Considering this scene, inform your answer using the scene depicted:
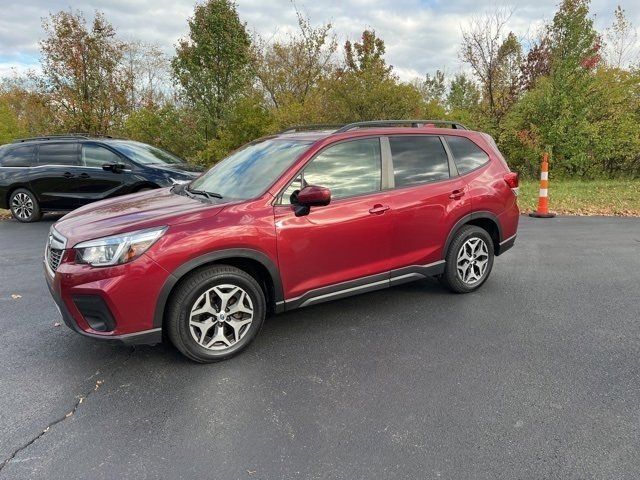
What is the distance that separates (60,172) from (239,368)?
7.70 m

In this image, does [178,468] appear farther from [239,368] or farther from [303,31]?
[303,31]

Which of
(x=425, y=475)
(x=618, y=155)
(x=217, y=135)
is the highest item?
(x=217, y=135)

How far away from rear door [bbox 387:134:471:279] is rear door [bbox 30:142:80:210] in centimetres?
735

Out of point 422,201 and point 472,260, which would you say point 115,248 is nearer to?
point 422,201

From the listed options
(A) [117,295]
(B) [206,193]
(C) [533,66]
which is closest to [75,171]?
(B) [206,193]

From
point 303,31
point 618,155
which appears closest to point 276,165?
point 618,155

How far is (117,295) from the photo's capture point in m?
2.90

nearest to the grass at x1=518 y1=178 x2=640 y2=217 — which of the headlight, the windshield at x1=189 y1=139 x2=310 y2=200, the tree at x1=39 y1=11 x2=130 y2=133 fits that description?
the windshield at x1=189 y1=139 x2=310 y2=200

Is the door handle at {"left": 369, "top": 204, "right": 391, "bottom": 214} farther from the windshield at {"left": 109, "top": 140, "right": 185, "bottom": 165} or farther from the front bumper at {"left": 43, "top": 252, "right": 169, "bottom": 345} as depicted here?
the windshield at {"left": 109, "top": 140, "right": 185, "bottom": 165}

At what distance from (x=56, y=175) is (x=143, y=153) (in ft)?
5.85

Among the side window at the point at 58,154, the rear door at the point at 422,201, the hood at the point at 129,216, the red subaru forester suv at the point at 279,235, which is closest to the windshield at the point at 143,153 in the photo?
the side window at the point at 58,154

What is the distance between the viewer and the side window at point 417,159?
4.10m

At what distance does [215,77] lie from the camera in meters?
13.3

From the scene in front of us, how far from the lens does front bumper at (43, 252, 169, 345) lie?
9.53 feet
